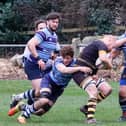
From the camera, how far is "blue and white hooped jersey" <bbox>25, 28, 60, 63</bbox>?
12.7 metres

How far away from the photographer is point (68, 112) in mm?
13719

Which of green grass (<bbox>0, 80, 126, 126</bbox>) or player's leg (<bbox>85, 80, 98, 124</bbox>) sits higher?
player's leg (<bbox>85, 80, 98, 124</bbox>)

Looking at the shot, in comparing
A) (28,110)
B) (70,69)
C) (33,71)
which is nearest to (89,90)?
(70,69)

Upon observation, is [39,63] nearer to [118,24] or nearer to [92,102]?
[92,102]

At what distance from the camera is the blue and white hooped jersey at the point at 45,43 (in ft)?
41.8

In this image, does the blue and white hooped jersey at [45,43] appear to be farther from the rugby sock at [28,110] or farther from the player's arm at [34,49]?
the rugby sock at [28,110]

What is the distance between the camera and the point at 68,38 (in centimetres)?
2831

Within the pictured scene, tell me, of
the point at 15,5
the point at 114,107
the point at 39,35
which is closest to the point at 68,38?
the point at 15,5

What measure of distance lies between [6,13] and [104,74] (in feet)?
21.8

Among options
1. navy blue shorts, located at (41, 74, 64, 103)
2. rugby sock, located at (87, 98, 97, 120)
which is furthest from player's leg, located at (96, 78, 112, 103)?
navy blue shorts, located at (41, 74, 64, 103)

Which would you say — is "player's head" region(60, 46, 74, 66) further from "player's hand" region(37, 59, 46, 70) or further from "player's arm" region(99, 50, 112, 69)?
"player's hand" region(37, 59, 46, 70)

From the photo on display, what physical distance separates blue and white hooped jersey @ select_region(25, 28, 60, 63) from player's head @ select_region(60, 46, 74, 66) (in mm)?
980

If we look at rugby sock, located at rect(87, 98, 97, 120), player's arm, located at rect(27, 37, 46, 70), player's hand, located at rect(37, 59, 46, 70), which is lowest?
rugby sock, located at rect(87, 98, 97, 120)

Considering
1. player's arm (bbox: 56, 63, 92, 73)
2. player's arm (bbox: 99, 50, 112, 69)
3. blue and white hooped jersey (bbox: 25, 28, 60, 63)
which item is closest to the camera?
player's arm (bbox: 99, 50, 112, 69)
